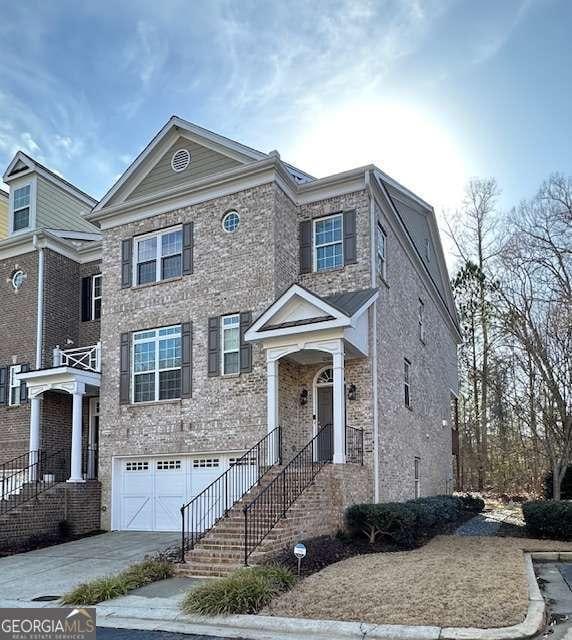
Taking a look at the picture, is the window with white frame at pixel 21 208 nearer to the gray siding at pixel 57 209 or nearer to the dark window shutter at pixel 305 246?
the gray siding at pixel 57 209

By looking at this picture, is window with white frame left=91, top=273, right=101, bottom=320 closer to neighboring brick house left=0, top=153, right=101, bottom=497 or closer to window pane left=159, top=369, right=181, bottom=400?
neighboring brick house left=0, top=153, right=101, bottom=497

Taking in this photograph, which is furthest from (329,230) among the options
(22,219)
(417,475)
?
(22,219)

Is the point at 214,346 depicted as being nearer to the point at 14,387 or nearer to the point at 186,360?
the point at 186,360

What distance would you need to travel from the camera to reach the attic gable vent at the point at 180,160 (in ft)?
60.1

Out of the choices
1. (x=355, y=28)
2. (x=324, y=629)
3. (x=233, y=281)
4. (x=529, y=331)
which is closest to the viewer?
(x=324, y=629)

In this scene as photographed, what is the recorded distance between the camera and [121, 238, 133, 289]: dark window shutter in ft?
61.5

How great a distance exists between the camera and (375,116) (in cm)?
1346

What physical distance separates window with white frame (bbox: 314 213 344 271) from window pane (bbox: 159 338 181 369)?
4.18m

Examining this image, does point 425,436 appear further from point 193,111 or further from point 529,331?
point 193,111

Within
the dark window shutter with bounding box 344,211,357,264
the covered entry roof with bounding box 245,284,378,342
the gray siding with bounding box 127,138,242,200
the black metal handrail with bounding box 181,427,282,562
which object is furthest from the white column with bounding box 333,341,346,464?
the gray siding with bounding box 127,138,242,200

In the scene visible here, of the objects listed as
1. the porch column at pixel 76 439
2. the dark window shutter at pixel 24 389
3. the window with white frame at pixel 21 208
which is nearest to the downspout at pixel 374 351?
the porch column at pixel 76 439

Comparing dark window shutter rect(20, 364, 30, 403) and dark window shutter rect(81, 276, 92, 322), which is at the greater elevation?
dark window shutter rect(81, 276, 92, 322)

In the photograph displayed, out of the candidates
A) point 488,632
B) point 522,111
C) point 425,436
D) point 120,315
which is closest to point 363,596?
point 488,632

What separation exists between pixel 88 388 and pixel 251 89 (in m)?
9.69
